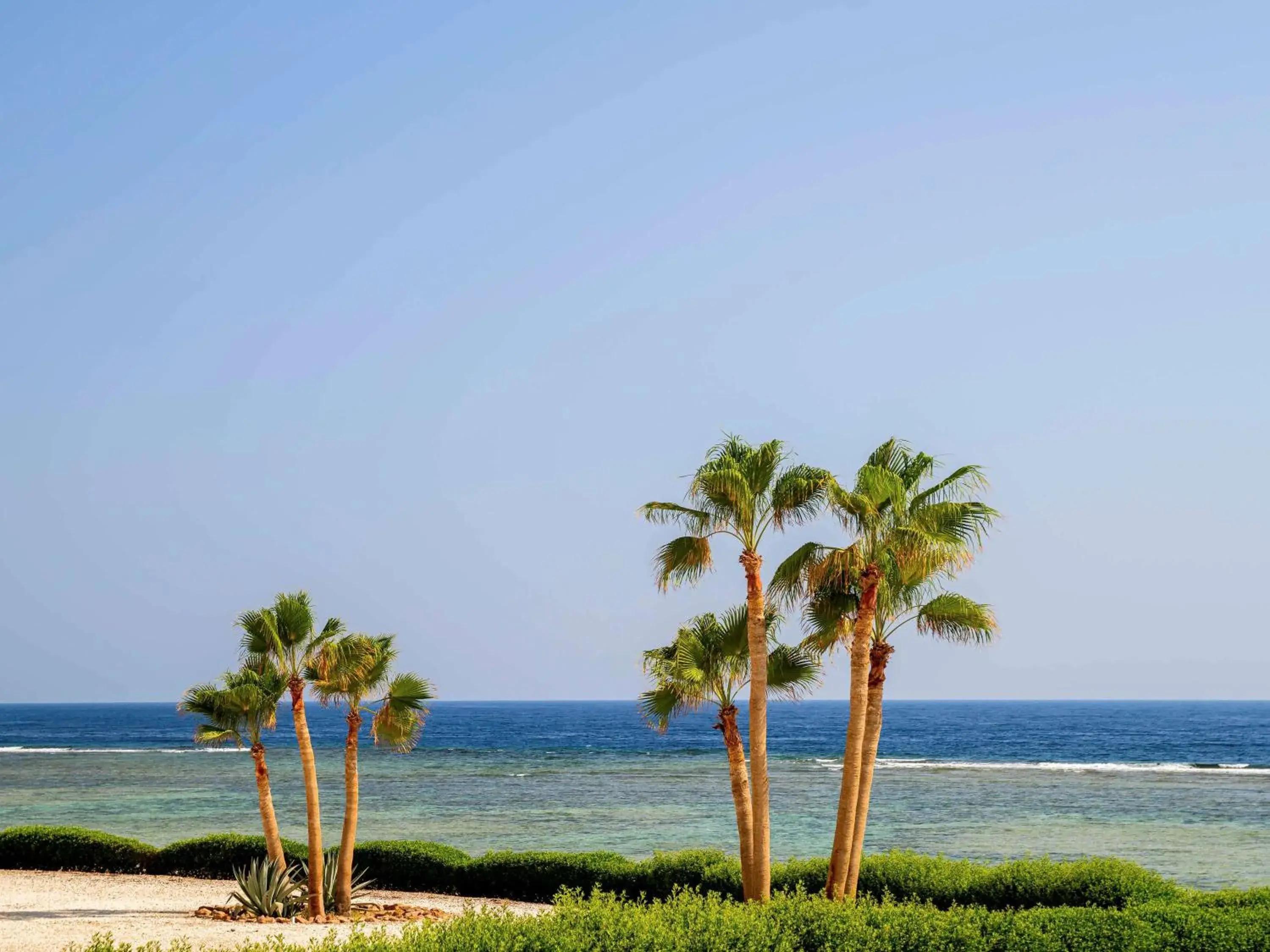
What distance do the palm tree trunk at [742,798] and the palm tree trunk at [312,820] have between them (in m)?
7.75

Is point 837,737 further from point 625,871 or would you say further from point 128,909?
point 128,909

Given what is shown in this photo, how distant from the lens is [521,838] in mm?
39000

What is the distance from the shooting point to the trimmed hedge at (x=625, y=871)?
743 inches

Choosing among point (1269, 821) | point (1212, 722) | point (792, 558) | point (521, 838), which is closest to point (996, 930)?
point (792, 558)

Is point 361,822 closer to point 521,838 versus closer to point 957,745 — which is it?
point 521,838

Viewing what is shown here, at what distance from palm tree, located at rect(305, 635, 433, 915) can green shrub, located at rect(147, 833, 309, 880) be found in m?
7.27

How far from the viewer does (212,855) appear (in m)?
27.4

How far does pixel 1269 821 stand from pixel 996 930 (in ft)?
129

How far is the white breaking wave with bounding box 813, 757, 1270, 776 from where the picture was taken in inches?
2753

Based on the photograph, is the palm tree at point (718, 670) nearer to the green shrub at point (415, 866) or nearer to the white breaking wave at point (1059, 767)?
the green shrub at point (415, 866)

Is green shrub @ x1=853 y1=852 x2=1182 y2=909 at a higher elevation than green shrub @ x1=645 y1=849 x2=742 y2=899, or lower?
higher

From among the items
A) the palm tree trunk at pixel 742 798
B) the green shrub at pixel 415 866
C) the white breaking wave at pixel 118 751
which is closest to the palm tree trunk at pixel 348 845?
the green shrub at pixel 415 866

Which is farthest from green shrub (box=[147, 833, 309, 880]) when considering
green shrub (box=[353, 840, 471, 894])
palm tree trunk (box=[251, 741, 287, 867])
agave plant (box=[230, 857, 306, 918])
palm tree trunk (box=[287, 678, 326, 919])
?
palm tree trunk (box=[287, 678, 326, 919])

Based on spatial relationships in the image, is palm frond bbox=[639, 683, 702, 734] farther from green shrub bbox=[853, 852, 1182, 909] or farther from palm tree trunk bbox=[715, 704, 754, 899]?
green shrub bbox=[853, 852, 1182, 909]
